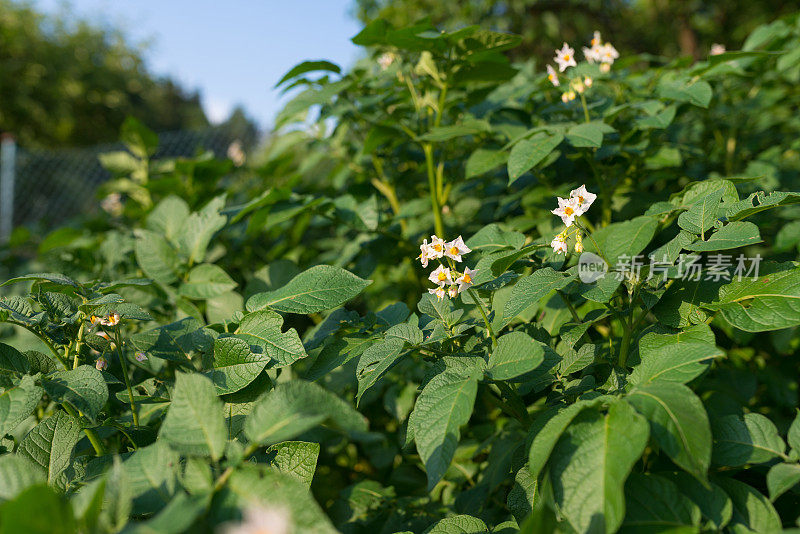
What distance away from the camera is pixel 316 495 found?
161cm

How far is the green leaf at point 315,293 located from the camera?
111 cm

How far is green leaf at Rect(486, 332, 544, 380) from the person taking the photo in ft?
2.78

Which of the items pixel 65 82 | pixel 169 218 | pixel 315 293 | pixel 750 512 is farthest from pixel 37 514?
pixel 65 82

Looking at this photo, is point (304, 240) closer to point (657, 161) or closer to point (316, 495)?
point (316, 495)

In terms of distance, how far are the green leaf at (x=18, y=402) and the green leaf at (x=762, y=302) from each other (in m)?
1.22

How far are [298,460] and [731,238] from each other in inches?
35.3

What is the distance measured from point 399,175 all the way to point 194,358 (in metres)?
1.27

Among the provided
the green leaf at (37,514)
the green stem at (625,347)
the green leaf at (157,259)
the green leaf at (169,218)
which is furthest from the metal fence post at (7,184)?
the green stem at (625,347)

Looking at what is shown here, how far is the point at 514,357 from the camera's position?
892 millimetres

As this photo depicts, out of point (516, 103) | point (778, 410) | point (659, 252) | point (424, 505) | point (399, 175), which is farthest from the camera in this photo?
point (399, 175)

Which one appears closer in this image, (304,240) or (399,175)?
(399,175)

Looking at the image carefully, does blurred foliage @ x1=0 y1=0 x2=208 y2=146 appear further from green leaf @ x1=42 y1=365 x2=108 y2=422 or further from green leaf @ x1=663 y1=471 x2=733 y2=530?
green leaf @ x1=663 y1=471 x2=733 y2=530

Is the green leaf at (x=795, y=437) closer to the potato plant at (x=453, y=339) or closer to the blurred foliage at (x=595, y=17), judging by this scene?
the potato plant at (x=453, y=339)

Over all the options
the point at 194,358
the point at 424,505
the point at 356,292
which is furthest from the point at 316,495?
the point at 356,292
